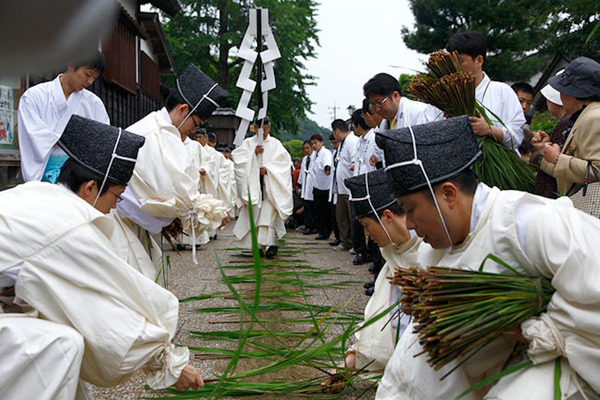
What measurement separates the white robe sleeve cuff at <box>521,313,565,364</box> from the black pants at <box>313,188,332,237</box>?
9706 mm

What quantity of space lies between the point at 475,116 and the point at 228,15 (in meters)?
20.4

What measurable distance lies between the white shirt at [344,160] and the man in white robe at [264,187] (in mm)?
927

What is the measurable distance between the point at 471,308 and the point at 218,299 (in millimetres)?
3642

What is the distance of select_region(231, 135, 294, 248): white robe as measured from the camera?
8203mm

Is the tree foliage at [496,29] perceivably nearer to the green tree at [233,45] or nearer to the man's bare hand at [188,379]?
the green tree at [233,45]

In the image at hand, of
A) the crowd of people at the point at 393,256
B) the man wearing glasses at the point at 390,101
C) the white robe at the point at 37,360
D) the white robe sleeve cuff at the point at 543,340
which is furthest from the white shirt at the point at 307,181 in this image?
the white robe sleeve cuff at the point at 543,340

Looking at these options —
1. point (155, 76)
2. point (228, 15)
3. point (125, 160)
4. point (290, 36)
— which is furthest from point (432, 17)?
point (125, 160)

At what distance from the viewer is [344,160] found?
897cm

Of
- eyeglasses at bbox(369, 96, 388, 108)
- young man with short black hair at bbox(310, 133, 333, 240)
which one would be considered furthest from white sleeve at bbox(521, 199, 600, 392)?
young man with short black hair at bbox(310, 133, 333, 240)

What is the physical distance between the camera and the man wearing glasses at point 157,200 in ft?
12.3

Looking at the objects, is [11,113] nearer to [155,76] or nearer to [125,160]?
[125,160]

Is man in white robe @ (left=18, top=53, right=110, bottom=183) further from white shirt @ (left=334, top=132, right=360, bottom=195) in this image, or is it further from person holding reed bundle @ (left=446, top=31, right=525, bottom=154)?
white shirt @ (left=334, top=132, right=360, bottom=195)

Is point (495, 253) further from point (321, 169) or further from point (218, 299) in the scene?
point (321, 169)

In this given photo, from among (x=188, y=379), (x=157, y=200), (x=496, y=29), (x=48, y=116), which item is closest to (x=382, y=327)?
(x=188, y=379)
